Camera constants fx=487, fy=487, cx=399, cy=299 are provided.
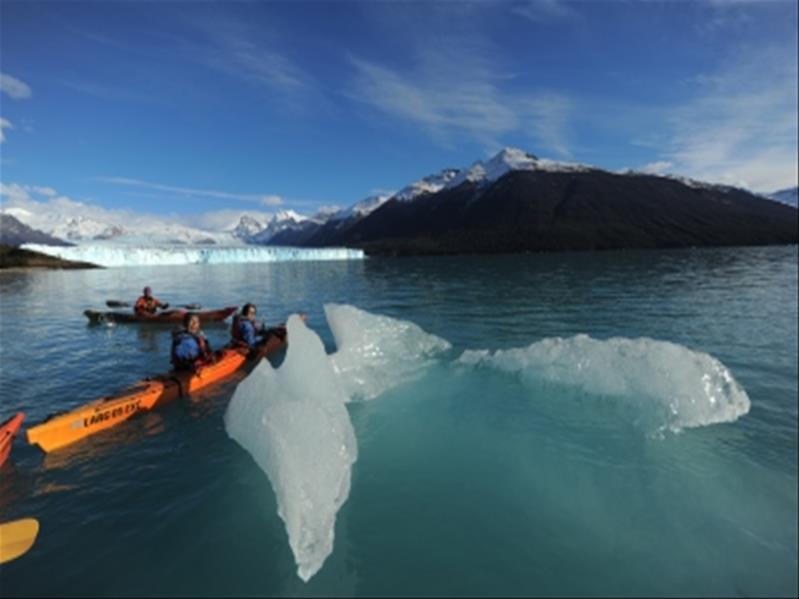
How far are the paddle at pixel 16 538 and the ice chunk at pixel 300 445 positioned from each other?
3077 millimetres

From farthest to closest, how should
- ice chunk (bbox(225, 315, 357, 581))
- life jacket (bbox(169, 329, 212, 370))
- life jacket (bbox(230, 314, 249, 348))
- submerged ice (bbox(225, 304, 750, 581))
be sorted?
1. life jacket (bbox(230, 314, 249, 348))
2. life jacket (bbox(169, 329, 212, 370))
3. submerged ice (bbox(225, 304, 750, 581))
4. ice chunk (bbox(225, 315, 357, 581))

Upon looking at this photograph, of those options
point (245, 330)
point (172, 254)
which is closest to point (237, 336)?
point (245, 330)

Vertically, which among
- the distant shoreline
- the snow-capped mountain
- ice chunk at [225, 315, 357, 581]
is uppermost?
the snow-capped mountain

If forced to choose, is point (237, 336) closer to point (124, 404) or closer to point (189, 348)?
point (189, 348)

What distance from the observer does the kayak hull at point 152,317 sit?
27.4 meters

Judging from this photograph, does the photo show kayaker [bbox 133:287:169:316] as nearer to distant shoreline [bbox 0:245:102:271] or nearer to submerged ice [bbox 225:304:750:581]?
submerged ice [bbox 225:304:750:581]

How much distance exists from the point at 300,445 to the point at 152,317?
78.0ft

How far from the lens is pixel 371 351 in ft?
44.1

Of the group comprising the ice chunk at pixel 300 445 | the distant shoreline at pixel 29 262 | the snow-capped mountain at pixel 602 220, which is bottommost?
the distant shoreline at pixel 29 262

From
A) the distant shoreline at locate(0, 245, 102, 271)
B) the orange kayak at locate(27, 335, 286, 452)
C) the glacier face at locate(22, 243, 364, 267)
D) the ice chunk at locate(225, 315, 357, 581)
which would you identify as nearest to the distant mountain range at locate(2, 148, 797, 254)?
the glacier face at locate(22, 243, 364, 267)

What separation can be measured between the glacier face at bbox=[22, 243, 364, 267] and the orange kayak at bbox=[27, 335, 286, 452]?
96.8m

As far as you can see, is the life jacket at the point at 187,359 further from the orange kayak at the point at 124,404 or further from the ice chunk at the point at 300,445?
the ice chunk at the point at 300,445

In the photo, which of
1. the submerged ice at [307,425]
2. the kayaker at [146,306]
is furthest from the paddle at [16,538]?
the kayaker at [146,306]

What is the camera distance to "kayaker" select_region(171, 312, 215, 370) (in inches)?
585
